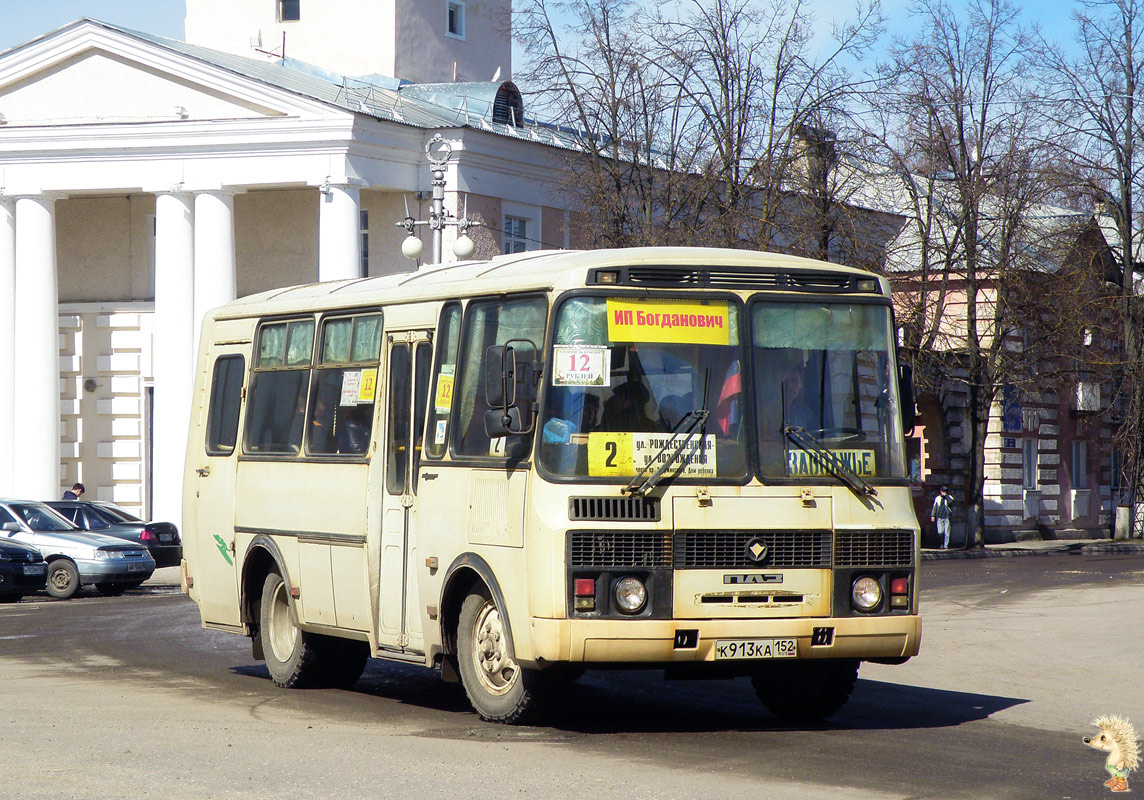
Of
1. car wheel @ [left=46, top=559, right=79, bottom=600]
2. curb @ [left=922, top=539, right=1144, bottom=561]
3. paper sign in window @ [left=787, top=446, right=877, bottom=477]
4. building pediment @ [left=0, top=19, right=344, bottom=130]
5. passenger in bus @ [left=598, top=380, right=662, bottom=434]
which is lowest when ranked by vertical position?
curb @ [left=922, top=539, right=1144, bottom=561]

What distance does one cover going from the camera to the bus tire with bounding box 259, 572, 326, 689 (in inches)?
542

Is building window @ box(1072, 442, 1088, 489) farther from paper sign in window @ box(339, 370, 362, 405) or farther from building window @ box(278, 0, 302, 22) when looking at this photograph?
paper sign in window @ box(339, 370, 362, 405)

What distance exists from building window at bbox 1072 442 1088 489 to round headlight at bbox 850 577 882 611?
42748mm

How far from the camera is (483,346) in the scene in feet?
38.2

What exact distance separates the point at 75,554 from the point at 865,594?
19201 millimetres

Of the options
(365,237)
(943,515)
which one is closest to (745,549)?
(365,237)

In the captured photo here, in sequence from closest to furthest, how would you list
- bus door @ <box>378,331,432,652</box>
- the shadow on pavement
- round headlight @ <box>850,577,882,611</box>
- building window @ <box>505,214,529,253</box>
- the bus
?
the bus < round headlight @ <box>850,577,882,611</box> < the shadow on pavement < bus door @ <box>378,331,432,652</box> < building window @ <box>505,214,529,253</box>

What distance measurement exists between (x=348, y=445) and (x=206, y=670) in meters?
3.35

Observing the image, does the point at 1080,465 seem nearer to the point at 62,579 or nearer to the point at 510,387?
the point at 62,579

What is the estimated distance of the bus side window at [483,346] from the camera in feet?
36.1

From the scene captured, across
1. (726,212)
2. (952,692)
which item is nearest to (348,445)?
(952,692)

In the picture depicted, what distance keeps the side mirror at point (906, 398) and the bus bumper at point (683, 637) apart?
4.15 feet

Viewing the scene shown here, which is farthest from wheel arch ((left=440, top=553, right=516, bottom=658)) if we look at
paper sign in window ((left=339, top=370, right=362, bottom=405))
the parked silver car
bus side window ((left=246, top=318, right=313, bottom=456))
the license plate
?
the parked silver car

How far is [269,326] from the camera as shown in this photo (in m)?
14.4
